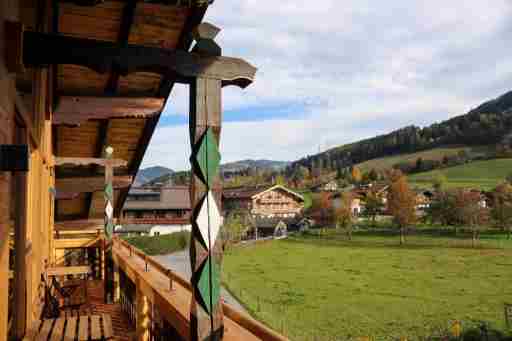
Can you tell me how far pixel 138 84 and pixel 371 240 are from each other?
41.1 meters

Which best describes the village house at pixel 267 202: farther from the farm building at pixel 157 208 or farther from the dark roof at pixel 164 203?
the farm building at pixel 157 208

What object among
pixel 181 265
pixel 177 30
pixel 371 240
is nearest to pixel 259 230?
pixel 371 240

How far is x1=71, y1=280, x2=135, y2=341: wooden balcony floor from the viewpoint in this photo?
16.6 ft

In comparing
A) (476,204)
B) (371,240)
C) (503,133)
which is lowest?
(371,240)

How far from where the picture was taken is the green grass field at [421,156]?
4538 inches

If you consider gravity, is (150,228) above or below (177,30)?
below

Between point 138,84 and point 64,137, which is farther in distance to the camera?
point 64,137

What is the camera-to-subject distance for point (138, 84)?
6.90 meters

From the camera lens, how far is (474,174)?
87.8 meters

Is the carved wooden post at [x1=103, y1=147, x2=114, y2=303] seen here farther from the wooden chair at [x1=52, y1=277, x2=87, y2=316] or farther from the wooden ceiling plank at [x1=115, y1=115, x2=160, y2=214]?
the wooden ceiling plank at [x1=115, y1=115, x2=160, y2=214]

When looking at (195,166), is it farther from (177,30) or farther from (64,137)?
(64,137)

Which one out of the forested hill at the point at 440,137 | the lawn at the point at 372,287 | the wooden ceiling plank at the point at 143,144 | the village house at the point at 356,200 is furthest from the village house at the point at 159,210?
the forested hill at the point at 440,137

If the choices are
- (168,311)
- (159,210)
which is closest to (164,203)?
(159,210)

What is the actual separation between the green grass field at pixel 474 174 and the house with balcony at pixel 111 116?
75.7 metres
